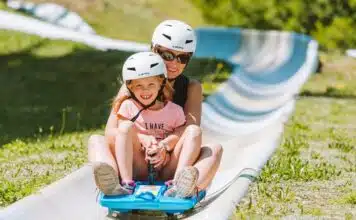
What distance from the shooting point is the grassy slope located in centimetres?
663

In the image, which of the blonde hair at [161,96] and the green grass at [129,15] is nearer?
the blonde hair at [161,96]

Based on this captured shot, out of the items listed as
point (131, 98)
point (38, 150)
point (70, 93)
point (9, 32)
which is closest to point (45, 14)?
point (9, 32)

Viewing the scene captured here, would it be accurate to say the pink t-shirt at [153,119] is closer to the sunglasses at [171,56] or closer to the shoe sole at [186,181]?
the sunglasses at [171,56]

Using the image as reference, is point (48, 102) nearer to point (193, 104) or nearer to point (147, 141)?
point (193, 104)

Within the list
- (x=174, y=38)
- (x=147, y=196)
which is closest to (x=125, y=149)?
(x=147, y=196)

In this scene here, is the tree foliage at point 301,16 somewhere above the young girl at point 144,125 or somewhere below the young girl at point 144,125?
below

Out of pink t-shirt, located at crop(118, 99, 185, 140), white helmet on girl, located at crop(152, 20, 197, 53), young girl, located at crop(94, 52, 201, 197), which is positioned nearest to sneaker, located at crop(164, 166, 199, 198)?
young girl, located at crop(94, 52, 201, 197)

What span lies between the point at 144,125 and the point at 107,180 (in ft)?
2.51

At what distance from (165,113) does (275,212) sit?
48.4 inches

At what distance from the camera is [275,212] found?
6.02m

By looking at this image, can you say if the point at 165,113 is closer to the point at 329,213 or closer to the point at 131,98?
the point at 131,98

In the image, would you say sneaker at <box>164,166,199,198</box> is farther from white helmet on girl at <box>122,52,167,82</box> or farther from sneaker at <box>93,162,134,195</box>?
white helmet on girl at <box>122,52,167,82</box>

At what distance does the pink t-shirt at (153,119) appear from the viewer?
674 cm

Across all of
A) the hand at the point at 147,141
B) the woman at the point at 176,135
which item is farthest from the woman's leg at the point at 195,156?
the hand at the point at 147,141
